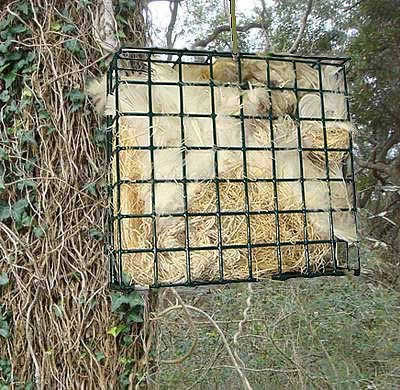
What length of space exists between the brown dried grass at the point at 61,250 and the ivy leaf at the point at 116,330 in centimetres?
1

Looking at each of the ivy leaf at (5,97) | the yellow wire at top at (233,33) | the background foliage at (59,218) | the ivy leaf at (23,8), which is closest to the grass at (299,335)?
the background foliage at (59,218)

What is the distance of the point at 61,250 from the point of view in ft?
Answer: 4.35

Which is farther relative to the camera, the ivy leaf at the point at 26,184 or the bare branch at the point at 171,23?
the bare branch at the point at 171,23

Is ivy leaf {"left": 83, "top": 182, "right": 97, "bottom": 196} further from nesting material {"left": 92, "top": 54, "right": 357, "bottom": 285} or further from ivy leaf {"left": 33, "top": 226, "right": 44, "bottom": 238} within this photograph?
nesting material {"left": 92, "top": 54, "right": 357, "bottom": 285}

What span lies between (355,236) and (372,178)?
293cm

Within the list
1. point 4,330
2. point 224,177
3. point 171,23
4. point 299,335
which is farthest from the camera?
point 171,23

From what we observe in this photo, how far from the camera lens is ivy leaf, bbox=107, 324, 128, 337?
4.31 ft

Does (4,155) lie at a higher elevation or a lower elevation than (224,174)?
higher

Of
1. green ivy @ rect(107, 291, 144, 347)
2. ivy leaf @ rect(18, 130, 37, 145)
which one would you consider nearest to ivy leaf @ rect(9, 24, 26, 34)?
ivy leaf @ rect(18, 130, 37, 145)

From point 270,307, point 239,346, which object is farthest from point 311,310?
point 239,346

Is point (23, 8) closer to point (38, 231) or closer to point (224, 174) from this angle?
point (38, 231)

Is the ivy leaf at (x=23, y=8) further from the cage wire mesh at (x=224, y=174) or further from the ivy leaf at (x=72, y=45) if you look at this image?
the cage wire mesh at (x=224, y=174)

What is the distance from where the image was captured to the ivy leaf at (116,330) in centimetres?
131

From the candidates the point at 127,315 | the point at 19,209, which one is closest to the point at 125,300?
the point at 127,315
